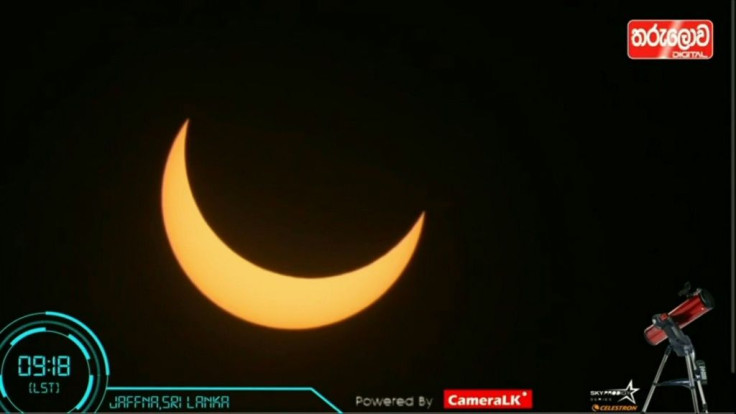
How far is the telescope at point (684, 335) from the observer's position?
911 centimetres

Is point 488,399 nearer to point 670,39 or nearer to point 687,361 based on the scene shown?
point 687,361

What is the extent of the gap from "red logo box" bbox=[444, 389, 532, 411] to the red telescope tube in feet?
3.33

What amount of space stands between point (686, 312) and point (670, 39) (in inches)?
80.8

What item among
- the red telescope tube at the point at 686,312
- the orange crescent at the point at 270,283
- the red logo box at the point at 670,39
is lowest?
the red telescope tube at the point at 686,312

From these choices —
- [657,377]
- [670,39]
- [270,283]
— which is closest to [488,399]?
[657,377]

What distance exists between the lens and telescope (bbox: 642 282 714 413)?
911 cm

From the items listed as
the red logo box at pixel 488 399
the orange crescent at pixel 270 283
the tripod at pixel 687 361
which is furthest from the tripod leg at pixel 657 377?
the orange crescent at pixel 270 283

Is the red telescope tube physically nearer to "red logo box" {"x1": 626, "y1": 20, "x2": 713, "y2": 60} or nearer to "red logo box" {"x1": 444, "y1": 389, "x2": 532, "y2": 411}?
"red logo box" {"x1": 444, "y1": 389, "x2": 532, "y2": 411}

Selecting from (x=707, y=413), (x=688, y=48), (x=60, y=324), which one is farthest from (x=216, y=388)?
(x=688, y=48)

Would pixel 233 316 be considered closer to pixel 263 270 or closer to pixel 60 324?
pixel 263 270

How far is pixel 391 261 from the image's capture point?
947cm

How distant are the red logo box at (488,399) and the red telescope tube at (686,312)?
1.01 metres

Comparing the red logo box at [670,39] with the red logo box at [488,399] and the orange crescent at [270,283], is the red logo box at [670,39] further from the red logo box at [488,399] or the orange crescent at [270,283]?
the red logo box at [488,399]

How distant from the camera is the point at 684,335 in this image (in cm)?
919
